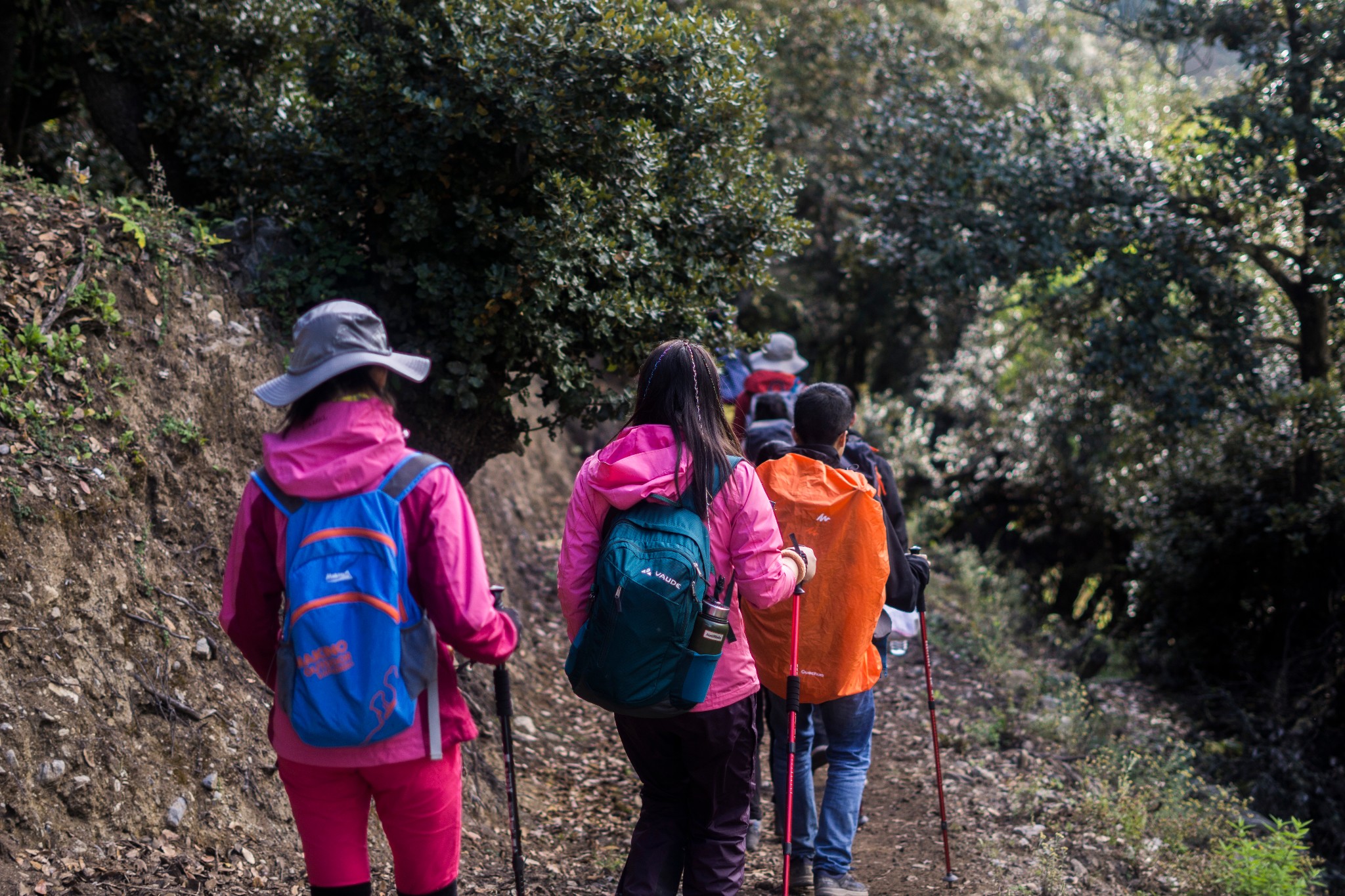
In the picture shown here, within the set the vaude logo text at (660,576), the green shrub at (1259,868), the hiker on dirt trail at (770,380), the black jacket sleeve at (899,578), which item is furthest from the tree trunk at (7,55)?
the green shrub at (1259,868)

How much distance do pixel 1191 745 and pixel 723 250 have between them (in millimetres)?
6440

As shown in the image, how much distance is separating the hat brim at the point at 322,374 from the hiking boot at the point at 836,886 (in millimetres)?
2729

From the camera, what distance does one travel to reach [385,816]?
2527 mm

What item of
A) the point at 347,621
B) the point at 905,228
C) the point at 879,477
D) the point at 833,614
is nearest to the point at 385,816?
the point at 347,621

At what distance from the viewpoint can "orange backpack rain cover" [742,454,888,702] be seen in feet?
12.2

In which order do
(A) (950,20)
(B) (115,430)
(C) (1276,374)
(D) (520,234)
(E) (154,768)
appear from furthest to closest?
1. (A) (950,20)
2. (C) (1276,374)
3. (D) (520,234)
4. (B) (115,430)
5. (E) (154,768)

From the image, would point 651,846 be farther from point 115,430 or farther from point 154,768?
point 115,430

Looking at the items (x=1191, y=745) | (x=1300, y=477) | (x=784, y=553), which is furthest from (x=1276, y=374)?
(x=784, y=553)

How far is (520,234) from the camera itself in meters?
4.87

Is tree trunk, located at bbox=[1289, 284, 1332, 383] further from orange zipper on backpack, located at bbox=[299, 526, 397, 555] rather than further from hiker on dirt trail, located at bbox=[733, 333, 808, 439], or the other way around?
orange zipper on backpack, located at bbox=[299, 526, 397, 555]

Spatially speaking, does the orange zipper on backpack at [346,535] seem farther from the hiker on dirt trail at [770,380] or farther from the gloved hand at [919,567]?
the hiker on dirt trail at [770,380]

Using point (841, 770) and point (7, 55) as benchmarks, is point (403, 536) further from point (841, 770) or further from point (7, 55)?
point (7, 55)

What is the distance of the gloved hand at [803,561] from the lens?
334cm

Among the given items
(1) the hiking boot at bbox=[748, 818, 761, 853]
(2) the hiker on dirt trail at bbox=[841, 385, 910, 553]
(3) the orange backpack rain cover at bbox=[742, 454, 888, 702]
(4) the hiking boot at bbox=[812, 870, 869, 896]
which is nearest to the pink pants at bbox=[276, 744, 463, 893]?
(3) the orange backpack rain cover at bbox=[742, 454, 888, 702]
